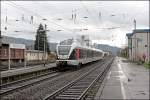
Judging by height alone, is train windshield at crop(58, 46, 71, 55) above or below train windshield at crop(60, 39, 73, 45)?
→ below

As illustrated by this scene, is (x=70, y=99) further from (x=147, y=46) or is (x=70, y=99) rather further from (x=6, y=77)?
(x=147, y=46)

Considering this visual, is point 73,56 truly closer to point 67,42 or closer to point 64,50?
point 64,50

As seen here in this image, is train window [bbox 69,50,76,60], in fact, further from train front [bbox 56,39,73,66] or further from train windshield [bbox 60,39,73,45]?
train windshield [bbox 60,39,73,45]

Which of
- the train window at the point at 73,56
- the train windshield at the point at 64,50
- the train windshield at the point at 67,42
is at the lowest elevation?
the train window at the point at 73,56

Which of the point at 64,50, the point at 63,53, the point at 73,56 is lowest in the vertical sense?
the point at 73,56

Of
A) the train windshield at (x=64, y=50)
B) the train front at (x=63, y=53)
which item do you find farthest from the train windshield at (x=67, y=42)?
the train windshield at (x=64, y=50)

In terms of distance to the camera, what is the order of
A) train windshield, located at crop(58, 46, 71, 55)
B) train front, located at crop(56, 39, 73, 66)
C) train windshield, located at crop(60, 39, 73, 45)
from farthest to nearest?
train windshield, located at crop(60, 39, 73, 45) → train windshield, located at crop(58, 46, 71, 55) → train front, located at crop(56, 39, 73, 66)

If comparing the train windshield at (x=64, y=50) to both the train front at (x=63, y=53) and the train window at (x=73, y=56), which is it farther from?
the train window at (x=73, y=56)

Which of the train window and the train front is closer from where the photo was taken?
the train front

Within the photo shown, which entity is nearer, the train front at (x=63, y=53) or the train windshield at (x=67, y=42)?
the train front at (x=63, y=53)

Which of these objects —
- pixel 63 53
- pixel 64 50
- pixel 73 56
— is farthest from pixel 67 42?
pixel 73 56

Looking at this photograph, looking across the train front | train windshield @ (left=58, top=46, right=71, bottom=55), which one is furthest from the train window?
train windshield @ (left=58, top=46, right=71, bottom=55)

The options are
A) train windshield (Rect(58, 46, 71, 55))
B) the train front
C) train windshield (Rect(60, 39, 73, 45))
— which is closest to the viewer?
the train front

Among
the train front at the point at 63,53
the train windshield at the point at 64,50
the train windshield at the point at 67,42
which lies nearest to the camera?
the train front at the point at 63,53
